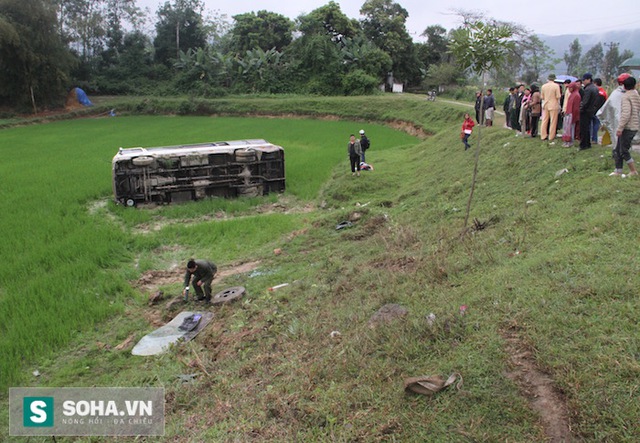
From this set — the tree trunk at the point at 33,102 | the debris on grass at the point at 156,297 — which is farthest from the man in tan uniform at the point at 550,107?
the tree trunk at the point at 33,102

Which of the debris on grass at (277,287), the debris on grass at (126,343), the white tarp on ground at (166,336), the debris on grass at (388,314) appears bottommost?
the debris on grass at (126,343)

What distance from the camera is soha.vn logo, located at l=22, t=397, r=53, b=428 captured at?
495 centimetres

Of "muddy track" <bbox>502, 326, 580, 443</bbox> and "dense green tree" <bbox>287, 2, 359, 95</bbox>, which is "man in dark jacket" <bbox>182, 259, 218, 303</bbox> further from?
"dense green tree" <bbox>287, 2, 359, 95</bbox>

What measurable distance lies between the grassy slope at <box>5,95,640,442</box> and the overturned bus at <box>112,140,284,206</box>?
5835 millimetres

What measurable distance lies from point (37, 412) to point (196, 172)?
32.4ft

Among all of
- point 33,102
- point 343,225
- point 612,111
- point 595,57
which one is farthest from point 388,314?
point 595,57

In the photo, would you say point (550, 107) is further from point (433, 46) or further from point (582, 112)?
point (433, 46)

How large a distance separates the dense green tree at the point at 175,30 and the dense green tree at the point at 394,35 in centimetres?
1733

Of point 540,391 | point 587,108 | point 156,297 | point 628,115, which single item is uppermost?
point 587,108

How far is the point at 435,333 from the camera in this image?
4727 millimetres

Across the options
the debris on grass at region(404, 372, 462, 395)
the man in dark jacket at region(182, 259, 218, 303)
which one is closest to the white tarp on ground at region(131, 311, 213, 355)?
the man in dark jacket at region(182, 259, 218, 303)

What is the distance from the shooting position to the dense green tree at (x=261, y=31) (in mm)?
44938

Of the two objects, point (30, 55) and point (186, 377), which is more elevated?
point (30, 55)

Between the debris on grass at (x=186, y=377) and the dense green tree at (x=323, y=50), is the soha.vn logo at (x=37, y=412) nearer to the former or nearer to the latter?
the debris on grass at (x=186, y=377)
